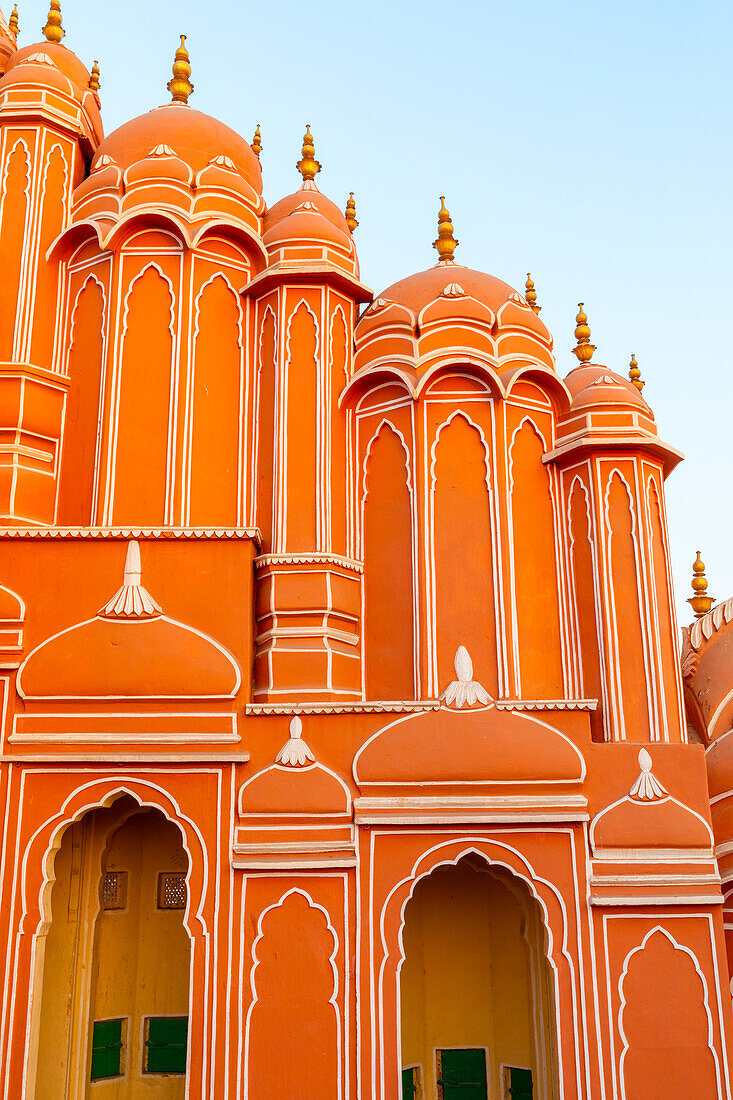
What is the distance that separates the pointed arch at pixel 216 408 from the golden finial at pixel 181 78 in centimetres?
270

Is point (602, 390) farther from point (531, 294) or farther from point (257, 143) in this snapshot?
point (257, 143)

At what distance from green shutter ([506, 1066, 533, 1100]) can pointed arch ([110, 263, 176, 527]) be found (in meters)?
5.96

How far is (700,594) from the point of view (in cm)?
1456

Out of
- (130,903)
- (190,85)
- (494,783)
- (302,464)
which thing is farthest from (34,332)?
(494,783)

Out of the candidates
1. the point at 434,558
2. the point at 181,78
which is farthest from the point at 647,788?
the point at 181,78

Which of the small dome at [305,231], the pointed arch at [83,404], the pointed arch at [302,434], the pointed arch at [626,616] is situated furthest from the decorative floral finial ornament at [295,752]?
the small dome at [305,231]

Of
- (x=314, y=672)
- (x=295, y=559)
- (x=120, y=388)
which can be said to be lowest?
(x=314, y=672)

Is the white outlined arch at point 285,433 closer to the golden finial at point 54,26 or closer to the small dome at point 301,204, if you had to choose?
Answer: the small dome at point 301,204

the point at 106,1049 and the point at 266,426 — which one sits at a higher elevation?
the point at 266,426

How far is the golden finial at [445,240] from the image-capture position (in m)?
Answer: 12.5

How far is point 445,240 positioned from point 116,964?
856cm

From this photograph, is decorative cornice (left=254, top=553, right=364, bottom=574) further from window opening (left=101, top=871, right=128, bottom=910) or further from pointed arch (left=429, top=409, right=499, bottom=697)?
window opening (left=101, top=871, right=128, bottom=910)

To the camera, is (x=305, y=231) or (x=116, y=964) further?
(x=305, y=231)

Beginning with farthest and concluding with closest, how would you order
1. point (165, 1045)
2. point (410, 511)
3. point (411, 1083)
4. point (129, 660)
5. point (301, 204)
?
1. point (301, 204)
2. point (410, 511)
3. point (411, 1083)
4. point (165, 1045)
5. point (129, 660)
